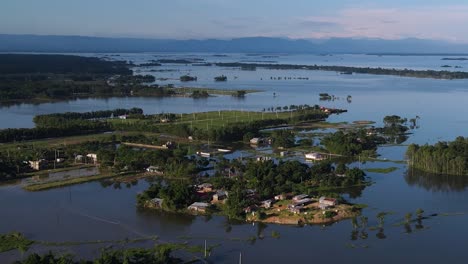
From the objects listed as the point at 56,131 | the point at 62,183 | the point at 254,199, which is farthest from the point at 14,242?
the point at 56,131

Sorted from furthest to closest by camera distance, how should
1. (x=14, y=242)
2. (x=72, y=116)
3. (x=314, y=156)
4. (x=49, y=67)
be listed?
(x=49, y=67) → (x=72, y=116) → (x=314, y=156) → (x=14, y=242)

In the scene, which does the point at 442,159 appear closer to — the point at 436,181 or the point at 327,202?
the point at 436,181

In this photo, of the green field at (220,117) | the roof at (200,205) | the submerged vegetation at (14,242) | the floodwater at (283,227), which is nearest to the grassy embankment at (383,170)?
the floodwater at (283,227)

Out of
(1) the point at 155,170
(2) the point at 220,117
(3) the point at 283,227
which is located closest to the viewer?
(3) the point at 283,227

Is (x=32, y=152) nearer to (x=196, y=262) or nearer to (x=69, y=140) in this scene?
(x=69, y=140)

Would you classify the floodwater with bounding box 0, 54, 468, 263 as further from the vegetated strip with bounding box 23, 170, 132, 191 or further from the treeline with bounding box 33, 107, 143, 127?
the treeline with bounding box 33, 107, 143, 127

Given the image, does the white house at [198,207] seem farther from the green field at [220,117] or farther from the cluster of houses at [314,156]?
the green field at [220,117]
